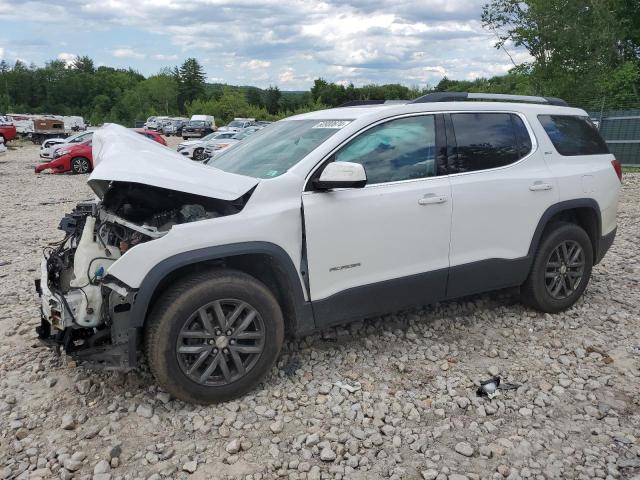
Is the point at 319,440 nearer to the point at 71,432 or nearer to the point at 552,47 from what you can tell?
the point at 71,432

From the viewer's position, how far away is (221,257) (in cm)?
326

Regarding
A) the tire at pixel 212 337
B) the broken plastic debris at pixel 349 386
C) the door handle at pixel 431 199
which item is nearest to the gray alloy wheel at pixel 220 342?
the tire at pixel 212 337

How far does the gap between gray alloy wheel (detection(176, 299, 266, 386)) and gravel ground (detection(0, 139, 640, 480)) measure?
246mm

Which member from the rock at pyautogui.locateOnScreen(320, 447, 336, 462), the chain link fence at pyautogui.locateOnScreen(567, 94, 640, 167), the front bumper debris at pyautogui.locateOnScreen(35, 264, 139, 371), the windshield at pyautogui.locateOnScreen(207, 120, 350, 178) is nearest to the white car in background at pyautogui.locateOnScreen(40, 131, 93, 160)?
the chain link fence at pyautogui.locateOnScreen(567, 94, 640, 167)

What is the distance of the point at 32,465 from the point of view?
291 centimetres

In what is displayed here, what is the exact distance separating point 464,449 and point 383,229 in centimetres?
147

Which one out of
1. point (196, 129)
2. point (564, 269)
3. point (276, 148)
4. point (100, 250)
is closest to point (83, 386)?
point (100, 250)

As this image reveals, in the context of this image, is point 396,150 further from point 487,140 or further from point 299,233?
point 299,233

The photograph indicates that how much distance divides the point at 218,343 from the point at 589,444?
7.36 feet

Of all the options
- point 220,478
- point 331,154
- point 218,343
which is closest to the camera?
point 220,478

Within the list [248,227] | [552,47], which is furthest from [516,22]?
[248,227]

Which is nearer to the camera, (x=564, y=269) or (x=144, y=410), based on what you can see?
(x=144, y=410)

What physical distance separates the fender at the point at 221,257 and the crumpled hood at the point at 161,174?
0.33 metres

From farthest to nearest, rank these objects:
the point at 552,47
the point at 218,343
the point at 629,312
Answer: the point at 552,47 → the point at 629,312 → the point at 218,343
